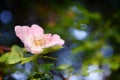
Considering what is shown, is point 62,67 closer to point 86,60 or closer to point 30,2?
point 86,60

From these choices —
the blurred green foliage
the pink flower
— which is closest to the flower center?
the pink flower

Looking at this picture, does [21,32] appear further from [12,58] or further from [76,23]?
[76,23]

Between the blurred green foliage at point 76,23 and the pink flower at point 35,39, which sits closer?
the pink flower at point 35,39

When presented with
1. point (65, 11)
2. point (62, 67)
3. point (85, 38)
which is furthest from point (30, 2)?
point (62, 67)

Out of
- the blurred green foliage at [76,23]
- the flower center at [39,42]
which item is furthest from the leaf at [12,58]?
the blurred green foliage at [76,23]

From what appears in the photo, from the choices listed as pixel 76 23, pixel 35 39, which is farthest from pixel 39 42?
pixel 76 23

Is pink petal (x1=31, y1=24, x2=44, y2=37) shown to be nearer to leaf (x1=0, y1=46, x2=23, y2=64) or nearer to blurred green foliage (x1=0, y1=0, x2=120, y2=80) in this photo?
leaf (x1=0, y1=46, x2=23, y2=64)

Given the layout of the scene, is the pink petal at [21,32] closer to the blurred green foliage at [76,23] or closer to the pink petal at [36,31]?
the pink petal at [36,31]

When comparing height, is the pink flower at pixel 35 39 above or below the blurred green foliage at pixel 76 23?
below
